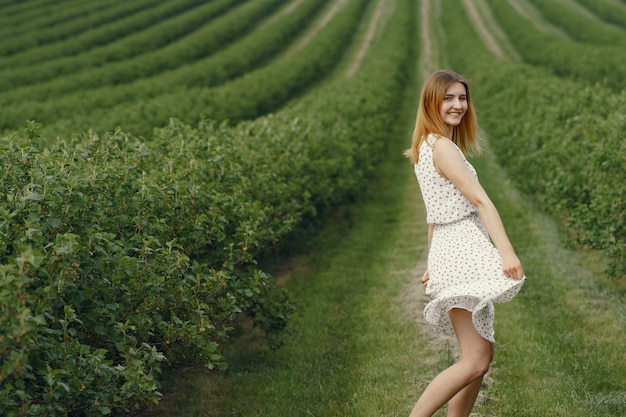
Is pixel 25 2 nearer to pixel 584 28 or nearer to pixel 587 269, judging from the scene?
→ pixel 584 28

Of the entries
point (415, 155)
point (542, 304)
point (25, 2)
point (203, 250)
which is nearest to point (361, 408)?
point (203, 250)

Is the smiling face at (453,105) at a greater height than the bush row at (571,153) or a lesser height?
greater

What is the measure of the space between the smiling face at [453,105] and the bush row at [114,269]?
81.8 inches

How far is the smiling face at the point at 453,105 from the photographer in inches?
181

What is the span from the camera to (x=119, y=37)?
44.7 m

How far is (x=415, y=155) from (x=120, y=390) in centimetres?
230

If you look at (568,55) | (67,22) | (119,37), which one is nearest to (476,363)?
(568,55)

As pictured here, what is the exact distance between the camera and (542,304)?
882 cm

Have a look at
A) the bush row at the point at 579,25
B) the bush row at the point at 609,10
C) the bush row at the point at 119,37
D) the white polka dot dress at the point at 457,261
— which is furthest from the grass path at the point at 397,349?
the bush row at the point at 609,10

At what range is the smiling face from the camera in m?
4.59

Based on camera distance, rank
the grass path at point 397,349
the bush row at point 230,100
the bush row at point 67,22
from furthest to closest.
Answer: the bush row at point 67,22 → the bush row at point 230,100 → the grass path at point 397,349

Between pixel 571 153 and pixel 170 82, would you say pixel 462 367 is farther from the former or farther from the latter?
pixel 170 82

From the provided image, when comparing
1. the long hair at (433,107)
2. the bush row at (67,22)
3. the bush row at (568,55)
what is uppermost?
the long hair at (433,107)

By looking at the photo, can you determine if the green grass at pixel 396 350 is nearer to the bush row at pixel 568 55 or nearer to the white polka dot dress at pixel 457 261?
the white polka dot dress at pixel 457 261
